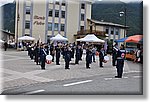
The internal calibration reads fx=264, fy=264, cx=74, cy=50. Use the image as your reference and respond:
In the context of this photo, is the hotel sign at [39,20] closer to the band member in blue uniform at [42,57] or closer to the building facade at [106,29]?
the building facade at [106,29]

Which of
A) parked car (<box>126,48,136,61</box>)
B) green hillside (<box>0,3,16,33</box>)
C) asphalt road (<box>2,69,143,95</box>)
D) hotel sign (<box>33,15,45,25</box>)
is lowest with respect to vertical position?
asphalt road (<box>2,69,143,95</box>)

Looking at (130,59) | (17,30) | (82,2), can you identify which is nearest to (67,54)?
(130,59)

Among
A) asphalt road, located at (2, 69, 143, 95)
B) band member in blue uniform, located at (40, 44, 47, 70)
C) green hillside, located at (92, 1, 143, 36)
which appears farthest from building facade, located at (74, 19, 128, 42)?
asphalt road, located at (2, 69, 143, 95)

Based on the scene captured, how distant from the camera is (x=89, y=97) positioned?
656cm

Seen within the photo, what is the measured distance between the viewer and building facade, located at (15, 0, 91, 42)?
39.0 m

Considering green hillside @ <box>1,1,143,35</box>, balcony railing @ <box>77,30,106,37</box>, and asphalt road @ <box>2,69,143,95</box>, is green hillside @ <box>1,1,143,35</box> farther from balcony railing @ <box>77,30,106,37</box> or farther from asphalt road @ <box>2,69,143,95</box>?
balcony railing @ <box>77,30,106,37</box>

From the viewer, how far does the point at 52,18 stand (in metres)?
41.2

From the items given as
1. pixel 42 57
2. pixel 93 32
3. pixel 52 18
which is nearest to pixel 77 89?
pixel 42 57

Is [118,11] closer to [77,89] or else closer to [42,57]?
[42,57]

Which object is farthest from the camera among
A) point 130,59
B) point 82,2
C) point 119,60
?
point 82,2

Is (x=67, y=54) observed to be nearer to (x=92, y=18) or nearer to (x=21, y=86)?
(x=21, y=86)

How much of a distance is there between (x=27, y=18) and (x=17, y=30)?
2.36m

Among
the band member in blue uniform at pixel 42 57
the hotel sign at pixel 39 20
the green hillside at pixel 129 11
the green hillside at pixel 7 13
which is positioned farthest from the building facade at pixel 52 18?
the band member in blue uniform at pixel 42 57

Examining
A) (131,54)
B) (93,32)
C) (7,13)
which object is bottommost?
(131,54)
